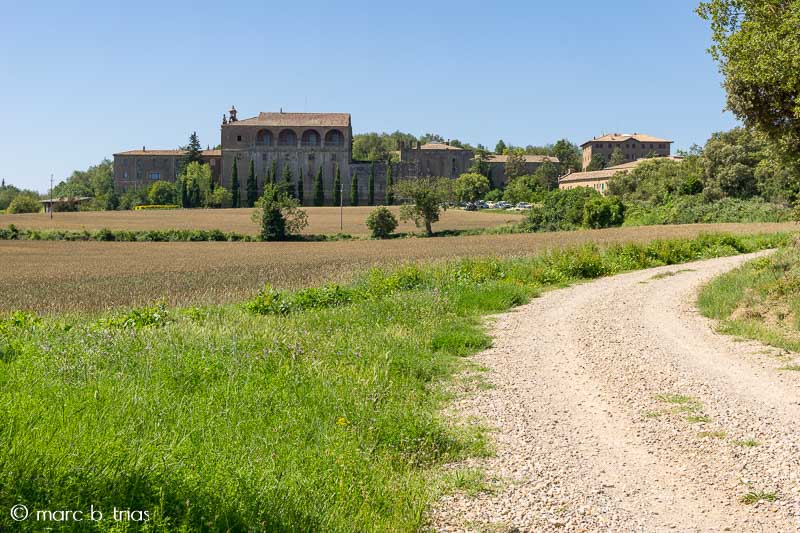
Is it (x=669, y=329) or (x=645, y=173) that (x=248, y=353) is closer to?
(x=669, y=329)

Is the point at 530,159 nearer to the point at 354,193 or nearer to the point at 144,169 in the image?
the point at 354,193

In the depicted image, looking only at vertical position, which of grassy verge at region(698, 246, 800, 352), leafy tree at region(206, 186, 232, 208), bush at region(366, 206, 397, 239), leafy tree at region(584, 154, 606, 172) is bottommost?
grassy verge at region(698, 246, 800, 352)

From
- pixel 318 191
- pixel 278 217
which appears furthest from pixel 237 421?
pixel 318 191

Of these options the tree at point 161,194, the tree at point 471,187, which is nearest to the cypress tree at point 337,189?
the tree at point 471,187

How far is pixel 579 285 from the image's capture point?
20688 mm

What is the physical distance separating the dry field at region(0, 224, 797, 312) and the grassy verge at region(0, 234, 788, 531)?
32.0ft

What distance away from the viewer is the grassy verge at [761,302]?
40.7ft

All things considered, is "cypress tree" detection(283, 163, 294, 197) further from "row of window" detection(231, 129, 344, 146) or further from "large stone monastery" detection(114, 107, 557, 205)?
"row of window" detection(231, 129, 344, 146)

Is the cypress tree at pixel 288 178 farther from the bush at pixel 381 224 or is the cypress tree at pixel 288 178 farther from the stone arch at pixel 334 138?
the bush at pixel 381 224

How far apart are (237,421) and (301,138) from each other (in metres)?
137

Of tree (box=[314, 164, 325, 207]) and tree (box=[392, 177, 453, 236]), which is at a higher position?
tree (box=[314, 164, 325, 207])

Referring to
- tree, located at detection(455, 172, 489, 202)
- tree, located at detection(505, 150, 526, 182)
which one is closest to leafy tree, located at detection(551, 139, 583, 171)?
tree, located at detection(505, 150, 526, 182)

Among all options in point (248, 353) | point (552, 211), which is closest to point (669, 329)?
point (248, 353)

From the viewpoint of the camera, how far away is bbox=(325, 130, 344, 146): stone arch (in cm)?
14100
